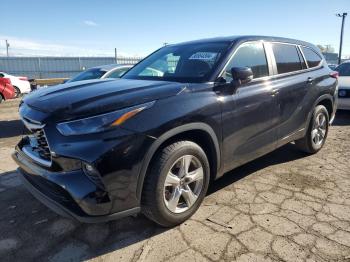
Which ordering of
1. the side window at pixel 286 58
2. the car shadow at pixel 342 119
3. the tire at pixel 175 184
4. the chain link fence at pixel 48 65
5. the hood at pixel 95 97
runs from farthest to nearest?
the chain link fence at pixel 48 65
the car shadow at pixel 342 119
the side window at pixel 286 58
the tire at pixel 175 184
the hood at pixel 95 97

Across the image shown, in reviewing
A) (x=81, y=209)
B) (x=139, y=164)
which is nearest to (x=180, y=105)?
(x=139, y=164)

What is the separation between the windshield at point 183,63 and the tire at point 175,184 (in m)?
0.83

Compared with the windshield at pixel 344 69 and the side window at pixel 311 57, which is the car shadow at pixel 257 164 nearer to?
the side window at pixel 311 57

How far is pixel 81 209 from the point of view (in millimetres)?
2494

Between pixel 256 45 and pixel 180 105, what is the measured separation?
1667 millimetres

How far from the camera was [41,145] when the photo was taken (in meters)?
2.81

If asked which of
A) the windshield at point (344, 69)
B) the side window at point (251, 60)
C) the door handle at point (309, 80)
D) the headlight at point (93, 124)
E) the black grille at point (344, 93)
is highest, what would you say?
the side window at point (251, 60)

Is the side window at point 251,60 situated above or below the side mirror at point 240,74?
above

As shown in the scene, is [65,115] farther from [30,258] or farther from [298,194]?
[298,194]

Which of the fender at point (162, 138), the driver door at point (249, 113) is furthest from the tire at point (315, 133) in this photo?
the fender at point (162, 138)

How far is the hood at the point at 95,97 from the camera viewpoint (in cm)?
262

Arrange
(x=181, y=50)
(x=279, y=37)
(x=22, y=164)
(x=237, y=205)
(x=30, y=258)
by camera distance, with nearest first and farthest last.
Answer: (x=30, y=258) → (x=22, y=164) → (x=237, y=205) → (x=181, y=50) → (x=279, y=37)

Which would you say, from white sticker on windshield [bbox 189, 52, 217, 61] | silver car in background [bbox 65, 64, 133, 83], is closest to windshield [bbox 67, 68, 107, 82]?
silver car in background [bbox 65, 64, 133, 83]

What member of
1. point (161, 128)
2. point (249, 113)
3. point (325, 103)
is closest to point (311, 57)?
point (325, 103)
